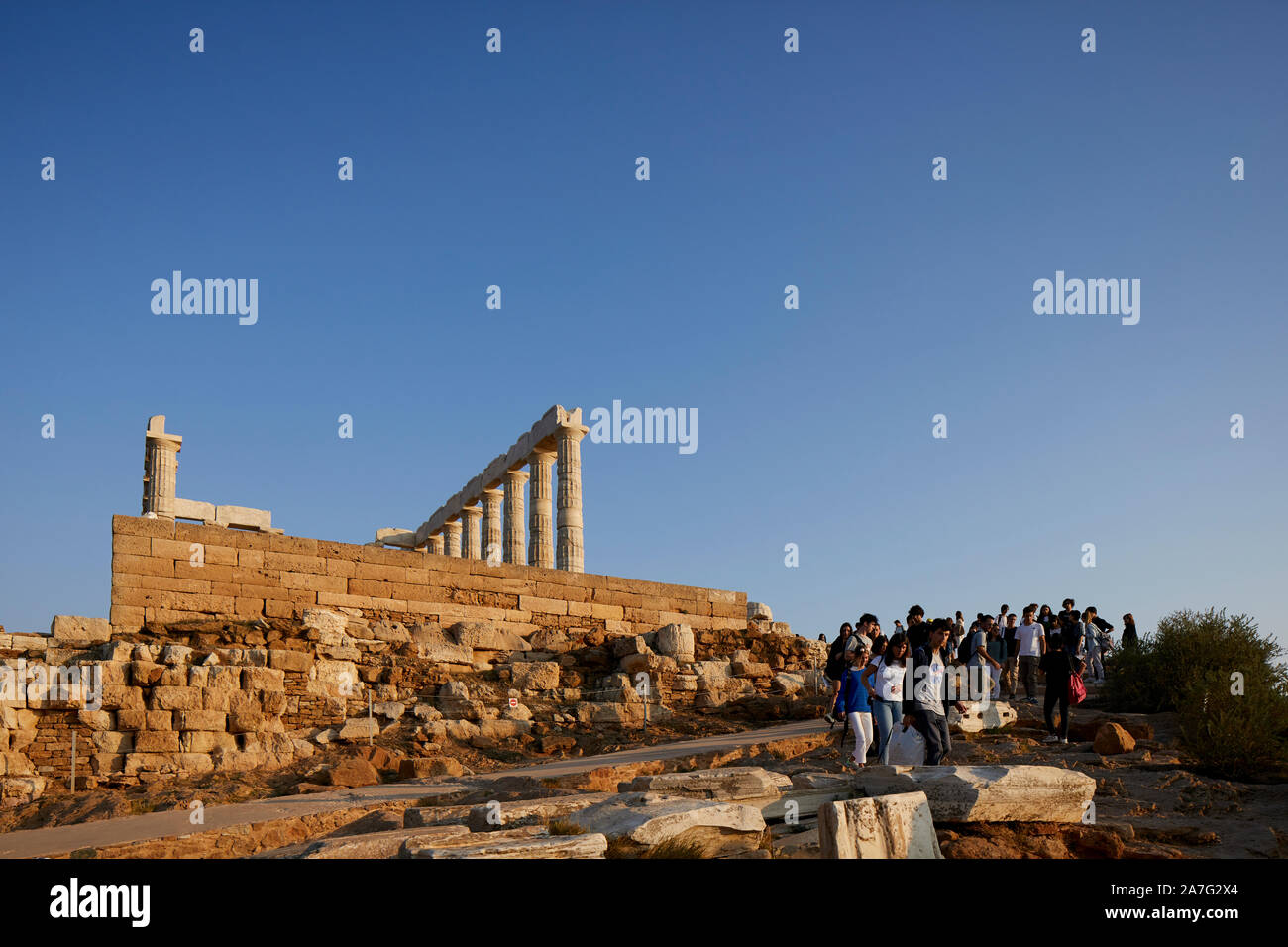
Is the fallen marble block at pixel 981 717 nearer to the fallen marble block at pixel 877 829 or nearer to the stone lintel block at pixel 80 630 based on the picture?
the fallen marble block at pixel 877 829

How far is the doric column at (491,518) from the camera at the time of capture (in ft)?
102

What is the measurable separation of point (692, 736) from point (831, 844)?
32.1 feet

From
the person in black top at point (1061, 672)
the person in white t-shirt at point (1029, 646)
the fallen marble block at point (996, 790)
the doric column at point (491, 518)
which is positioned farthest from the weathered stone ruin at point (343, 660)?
the doric column at point (491, 518)

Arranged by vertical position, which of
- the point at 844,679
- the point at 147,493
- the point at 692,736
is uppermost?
the point at 147,493

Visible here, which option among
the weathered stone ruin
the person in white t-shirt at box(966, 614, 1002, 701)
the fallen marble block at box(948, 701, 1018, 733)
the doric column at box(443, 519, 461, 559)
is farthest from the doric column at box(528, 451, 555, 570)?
the fallen marble block at box(948, 701, 1018, 733)

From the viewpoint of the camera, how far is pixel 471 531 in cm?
3256

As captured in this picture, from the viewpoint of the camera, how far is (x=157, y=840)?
856 centimetres

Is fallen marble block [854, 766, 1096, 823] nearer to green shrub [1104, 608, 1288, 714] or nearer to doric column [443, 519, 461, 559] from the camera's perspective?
green shrub [1104, 608, 1288, 714]

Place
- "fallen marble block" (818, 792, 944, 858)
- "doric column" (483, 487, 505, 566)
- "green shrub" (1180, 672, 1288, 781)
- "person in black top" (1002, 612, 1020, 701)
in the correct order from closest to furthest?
1. "fallen marble block" (818, 792, 944, 858)
2. "green shrub" (1180, 672, 1288, 781)
3. "person in black top" (1002, 612, 1020, 701)
4. "doric column" (483, 487, 505, 566)

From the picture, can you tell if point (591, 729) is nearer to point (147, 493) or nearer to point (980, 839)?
point (980, 839)

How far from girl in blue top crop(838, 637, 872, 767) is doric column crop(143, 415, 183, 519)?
19.0 metres

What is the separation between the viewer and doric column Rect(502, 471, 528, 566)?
29594 mm

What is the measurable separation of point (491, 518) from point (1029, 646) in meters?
18.4
